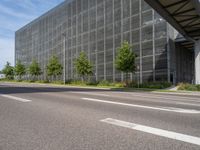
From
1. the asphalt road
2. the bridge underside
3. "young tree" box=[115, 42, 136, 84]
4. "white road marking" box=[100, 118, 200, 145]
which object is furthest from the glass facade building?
"white road marking" box=[100, 118, 200, 145]

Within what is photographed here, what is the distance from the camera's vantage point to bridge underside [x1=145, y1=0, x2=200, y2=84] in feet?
60.7

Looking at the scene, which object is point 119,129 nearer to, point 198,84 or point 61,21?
point 198,84

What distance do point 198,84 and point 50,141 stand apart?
2448 centimetres

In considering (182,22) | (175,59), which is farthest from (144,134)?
(175,59)

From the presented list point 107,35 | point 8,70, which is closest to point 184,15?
point 107,35

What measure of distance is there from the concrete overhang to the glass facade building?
933 centimetres

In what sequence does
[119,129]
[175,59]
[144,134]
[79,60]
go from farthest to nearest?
[79,60], [175,59], [119,129], [144,134]

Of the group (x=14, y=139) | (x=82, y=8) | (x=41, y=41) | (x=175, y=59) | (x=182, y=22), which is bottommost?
(x=14, y=139)

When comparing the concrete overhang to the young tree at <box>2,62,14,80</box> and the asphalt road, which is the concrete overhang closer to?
the asphalt road

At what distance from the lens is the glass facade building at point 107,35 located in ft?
120

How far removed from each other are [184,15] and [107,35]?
87.4 feet

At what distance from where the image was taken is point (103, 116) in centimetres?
687

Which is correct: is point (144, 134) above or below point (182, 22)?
below

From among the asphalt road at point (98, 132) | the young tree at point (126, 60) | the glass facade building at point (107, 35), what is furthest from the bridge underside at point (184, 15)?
the asphalt road at point (98, 132)
